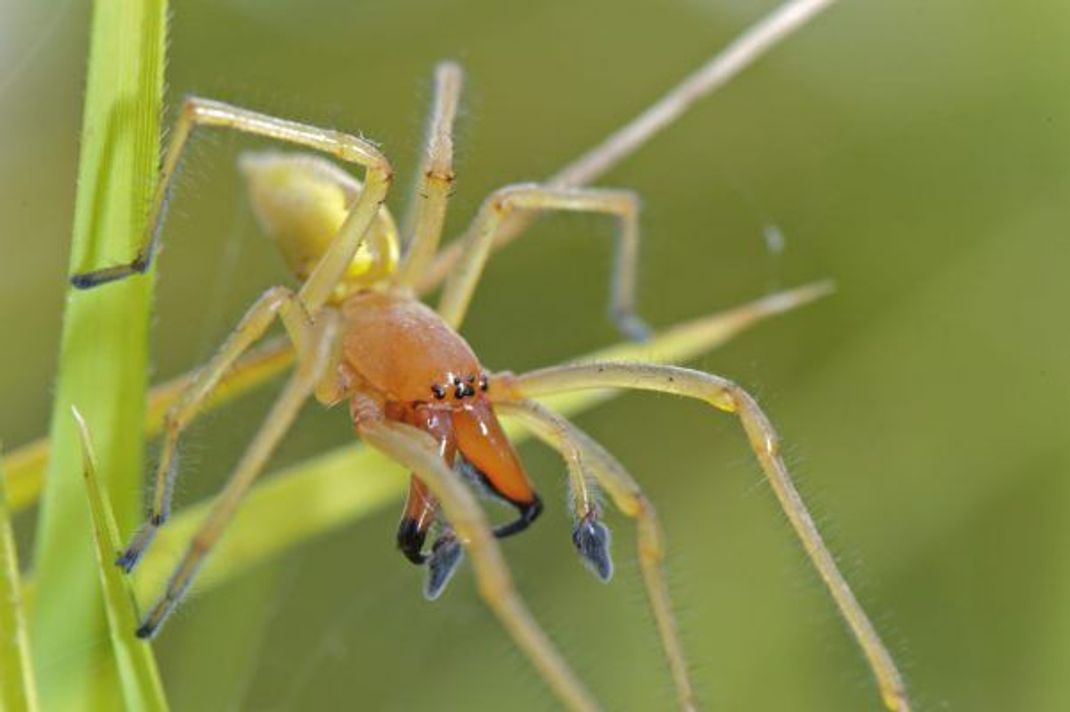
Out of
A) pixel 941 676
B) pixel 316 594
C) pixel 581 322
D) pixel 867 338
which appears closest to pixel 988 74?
pixel 867 338

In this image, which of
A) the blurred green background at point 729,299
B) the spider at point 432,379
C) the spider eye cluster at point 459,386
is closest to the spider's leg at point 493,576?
the spider at point 432,379

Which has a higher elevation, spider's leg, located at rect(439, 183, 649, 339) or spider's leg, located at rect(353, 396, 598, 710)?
spider's leg, located at rect(439, 183, 649, 339)

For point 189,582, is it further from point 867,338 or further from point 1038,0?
point 1038,0

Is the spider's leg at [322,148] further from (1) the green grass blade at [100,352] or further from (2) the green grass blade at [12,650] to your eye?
(2) the green grass blade at [12,650]

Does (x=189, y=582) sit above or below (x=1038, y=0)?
below

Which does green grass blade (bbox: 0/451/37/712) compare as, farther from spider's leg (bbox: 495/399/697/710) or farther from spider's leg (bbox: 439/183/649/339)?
spider's leg (bbox: 439/183/649/339)

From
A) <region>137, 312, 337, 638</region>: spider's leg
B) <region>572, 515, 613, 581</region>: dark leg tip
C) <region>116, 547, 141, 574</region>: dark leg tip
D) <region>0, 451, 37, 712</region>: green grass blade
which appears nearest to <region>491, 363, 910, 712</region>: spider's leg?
<region>572, 515, 613, 581</region>: dark leg tip

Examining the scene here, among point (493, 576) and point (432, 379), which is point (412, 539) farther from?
point (493, 576)
